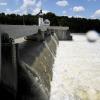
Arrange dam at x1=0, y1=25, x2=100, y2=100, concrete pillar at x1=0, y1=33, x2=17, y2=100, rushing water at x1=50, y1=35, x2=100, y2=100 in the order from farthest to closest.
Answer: rushing water at x1=50, y1=35, x2=100, y2=100
dam at x1=0, y1=25, x2=100, y2=100
concrete pillar at x1=0, y1=33, x2=17, y2=100

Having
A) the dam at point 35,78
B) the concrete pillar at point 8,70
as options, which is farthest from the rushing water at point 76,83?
the concrete pillar at point 8,70

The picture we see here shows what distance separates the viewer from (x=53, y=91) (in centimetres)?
735

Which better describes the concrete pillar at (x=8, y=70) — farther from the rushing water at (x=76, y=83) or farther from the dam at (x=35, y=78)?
Answer: the rushing water at (x=76, y=83)

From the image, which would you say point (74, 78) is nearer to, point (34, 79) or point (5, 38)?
point (34, 79)

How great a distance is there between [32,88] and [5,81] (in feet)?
4.36

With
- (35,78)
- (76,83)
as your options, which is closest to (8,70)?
(35,78)

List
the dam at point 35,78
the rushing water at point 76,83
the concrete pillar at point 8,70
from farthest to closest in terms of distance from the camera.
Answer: the rushing water at point 76,83 → the dam at point 35,78 → the concrete pillar at point 8,70

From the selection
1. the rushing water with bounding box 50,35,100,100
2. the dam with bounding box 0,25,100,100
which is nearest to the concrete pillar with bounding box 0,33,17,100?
the dam with bounding box 0,25,100,100

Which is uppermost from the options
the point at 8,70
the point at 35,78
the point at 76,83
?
the point at 8,70

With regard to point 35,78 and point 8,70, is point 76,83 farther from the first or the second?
point 8,70

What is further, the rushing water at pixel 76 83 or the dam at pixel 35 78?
the rushing water at pixel 76 83

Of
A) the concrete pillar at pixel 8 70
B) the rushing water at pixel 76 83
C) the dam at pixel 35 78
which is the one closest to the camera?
the concrete pillar at pixel 8 70

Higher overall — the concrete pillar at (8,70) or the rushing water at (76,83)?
the concrete pillar at (8,70)

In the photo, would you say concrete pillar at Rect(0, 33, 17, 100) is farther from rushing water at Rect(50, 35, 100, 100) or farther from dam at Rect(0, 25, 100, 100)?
rushing water at Rect(50, 35, 100, 100)
